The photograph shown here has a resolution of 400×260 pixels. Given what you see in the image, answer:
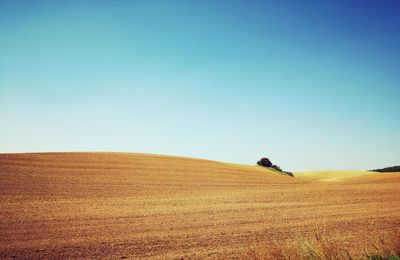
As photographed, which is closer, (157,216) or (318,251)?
(318,251)

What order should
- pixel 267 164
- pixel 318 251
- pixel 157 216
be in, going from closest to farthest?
1. pixel 318 251
2. pixel 157 216
3. pixel 267 164

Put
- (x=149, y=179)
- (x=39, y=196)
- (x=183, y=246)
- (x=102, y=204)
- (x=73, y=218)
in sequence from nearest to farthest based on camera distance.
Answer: (x=183, y=246) < (x=73, y=218) < (x=102, y=204) < (x=39, y=196) < (x=149, y=179)

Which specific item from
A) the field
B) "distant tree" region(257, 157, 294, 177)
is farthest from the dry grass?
"distant tree" region(257, 157, 294, 177)

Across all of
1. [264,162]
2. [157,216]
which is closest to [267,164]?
[264,162]

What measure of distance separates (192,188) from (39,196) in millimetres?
9045

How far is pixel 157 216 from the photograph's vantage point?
12617 millimetres

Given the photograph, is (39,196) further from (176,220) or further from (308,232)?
(308,232)

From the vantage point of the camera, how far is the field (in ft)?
28.2

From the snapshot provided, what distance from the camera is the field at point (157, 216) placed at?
859cm

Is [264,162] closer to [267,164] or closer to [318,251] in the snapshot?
[267,164]

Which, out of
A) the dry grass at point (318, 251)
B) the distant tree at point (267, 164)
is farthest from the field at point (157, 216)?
the distant tree at point (267, 164)

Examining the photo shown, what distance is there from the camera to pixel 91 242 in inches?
351

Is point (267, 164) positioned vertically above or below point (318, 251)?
above

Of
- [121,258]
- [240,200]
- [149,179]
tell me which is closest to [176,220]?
[121,258]
